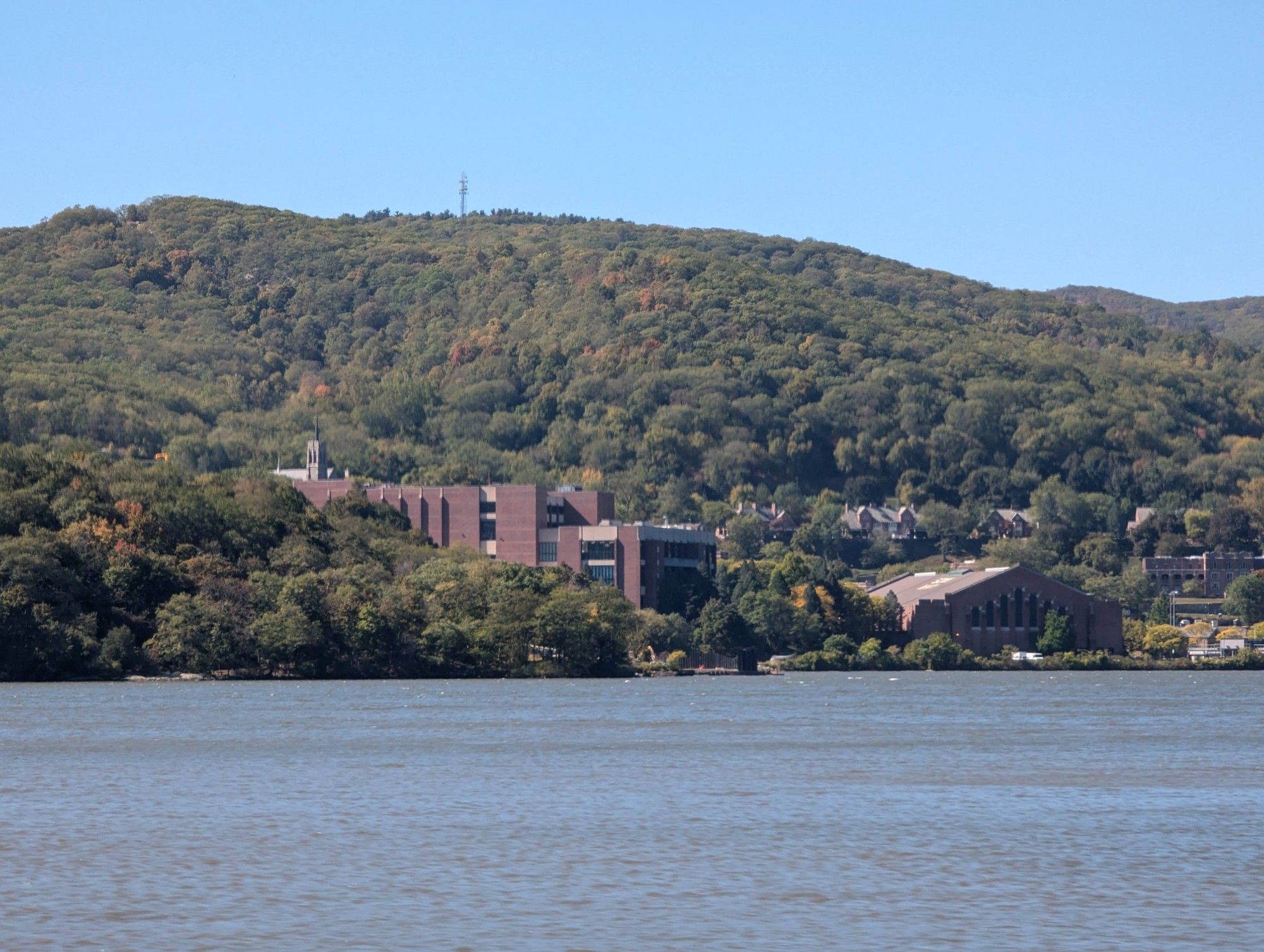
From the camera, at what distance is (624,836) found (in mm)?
39344

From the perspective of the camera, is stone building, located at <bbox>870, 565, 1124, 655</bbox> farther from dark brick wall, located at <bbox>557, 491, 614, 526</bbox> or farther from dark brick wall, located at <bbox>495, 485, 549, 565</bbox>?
dark brick wall, located at <bbox>495, 485, 549, 565</bbox>

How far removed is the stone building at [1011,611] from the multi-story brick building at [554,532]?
17918 millimetres

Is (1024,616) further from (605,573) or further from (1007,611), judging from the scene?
(605,573)

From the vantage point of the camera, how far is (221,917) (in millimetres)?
30078

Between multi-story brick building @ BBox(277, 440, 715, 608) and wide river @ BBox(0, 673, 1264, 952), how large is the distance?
9637 centimetres

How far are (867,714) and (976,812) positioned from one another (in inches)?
1686

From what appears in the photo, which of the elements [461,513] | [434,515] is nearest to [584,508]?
[461,513]

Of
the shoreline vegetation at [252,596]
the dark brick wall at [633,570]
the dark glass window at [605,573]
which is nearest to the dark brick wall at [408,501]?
the dark glass window at [605,573]

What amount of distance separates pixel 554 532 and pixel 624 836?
471 ft

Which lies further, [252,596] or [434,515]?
[434,515]

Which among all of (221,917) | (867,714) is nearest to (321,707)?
(867,714)

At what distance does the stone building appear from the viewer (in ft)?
571

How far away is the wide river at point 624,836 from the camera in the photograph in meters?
29.2

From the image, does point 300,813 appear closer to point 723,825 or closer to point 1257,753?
point 723,825
